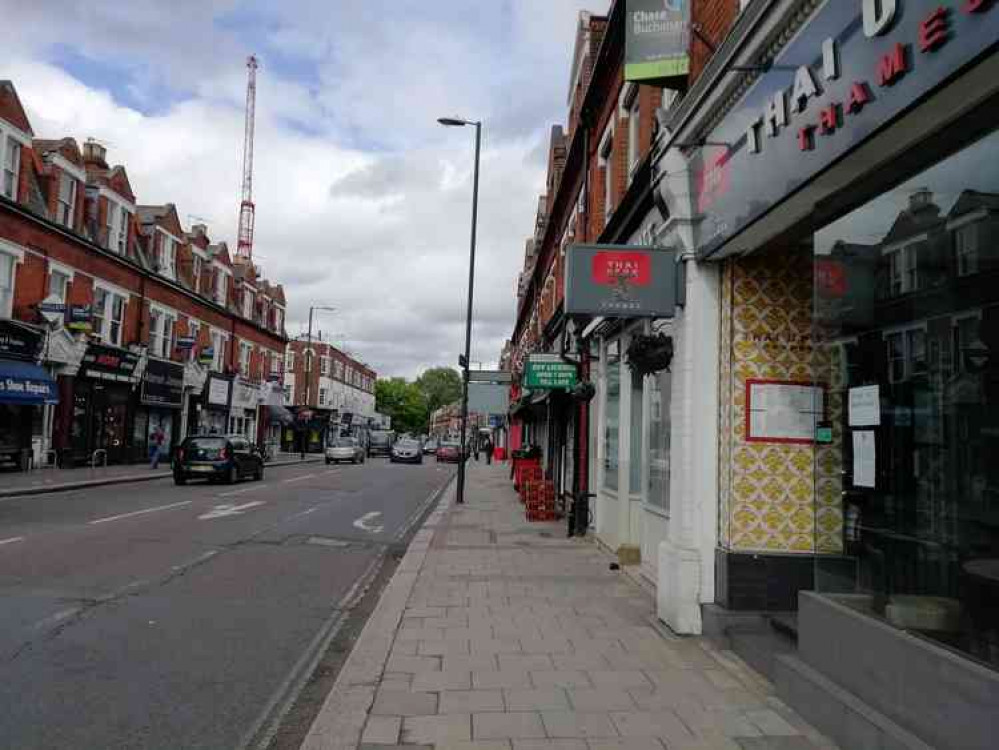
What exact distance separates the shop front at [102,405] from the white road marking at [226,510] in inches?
428

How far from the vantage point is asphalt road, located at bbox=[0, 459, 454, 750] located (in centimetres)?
457

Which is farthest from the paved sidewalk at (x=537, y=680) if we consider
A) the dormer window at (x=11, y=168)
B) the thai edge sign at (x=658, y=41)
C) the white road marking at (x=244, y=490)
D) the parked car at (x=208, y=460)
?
the dormer window at (x=11, y=168)

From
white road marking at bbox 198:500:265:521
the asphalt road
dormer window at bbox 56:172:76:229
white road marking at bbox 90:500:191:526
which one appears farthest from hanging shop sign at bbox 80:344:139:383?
white road marking at bbox 198:500:265:521

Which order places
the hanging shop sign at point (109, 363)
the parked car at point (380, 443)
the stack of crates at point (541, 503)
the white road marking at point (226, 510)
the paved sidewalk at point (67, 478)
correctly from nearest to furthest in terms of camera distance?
the white road marking at point (226, 510) < the stack of crates at point (541, 503) < the paved sidewalk at point (67, 478) < the hanging shop sign at point (109, 363) < the parked car at point (380, 443)

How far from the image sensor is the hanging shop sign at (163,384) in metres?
31.7

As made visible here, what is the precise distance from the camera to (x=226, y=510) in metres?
16.2

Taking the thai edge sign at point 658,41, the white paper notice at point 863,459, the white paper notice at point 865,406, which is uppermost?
the thai edge sign at point 658,41

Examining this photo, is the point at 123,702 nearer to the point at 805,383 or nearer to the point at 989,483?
the point at 989,483

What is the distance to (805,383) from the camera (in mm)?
6398

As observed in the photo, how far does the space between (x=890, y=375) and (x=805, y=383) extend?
224 centimetres

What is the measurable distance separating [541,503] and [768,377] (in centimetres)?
985

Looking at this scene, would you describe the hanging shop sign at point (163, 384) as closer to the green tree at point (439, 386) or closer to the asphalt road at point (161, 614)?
the asphalt road at point (161, 614)

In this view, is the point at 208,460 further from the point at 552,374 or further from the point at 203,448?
the point at 552,374

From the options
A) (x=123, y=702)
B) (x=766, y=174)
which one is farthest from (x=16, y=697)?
(x=766, y=174)
